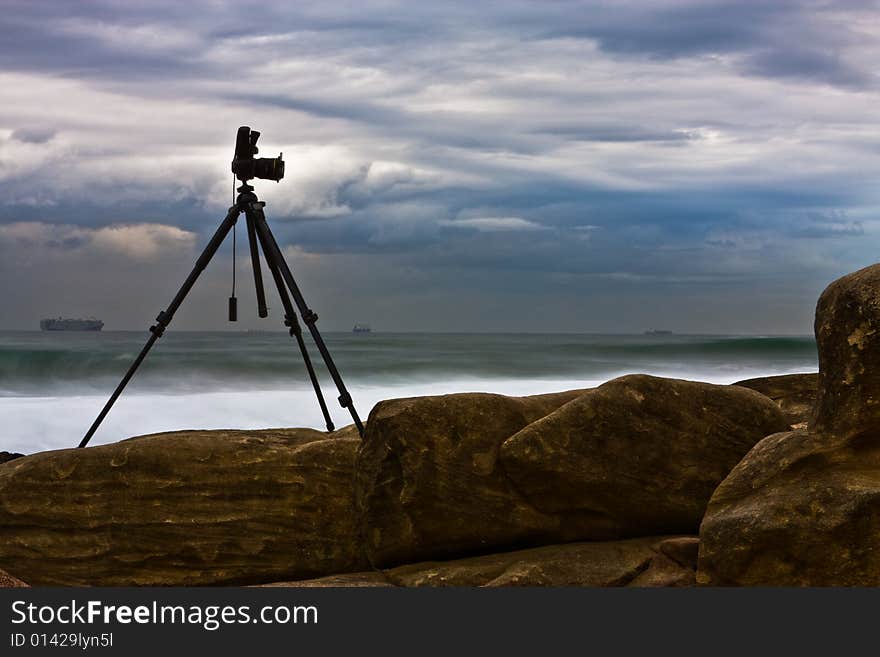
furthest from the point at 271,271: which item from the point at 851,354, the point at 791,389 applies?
the point at 791,389

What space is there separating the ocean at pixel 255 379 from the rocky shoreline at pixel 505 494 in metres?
6.23

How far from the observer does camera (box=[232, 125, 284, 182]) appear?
6.05 meters

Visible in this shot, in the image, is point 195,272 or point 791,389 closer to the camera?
point 195,272

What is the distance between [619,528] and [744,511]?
1105mm

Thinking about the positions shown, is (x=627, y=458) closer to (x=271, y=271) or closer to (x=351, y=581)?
(x=351, y=581)

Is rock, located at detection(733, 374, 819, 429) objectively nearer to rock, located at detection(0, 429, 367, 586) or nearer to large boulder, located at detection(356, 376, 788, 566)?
large boulder, located at detection(356, 376, 788, 566)

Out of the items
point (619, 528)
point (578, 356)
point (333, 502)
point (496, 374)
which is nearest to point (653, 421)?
point (619, 528)

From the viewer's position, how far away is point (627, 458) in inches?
203

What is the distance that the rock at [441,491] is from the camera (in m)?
5.14

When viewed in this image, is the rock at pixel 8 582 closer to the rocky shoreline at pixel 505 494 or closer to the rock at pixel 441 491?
the rocky shoreline at pixel 505 494

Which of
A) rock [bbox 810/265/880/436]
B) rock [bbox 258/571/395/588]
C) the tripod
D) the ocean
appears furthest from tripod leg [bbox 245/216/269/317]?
the ocean

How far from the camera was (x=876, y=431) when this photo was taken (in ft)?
14.0

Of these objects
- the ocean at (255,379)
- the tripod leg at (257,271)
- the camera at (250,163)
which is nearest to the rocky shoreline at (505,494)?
the tripod leg at (257,271)

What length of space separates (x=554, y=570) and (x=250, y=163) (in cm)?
315
